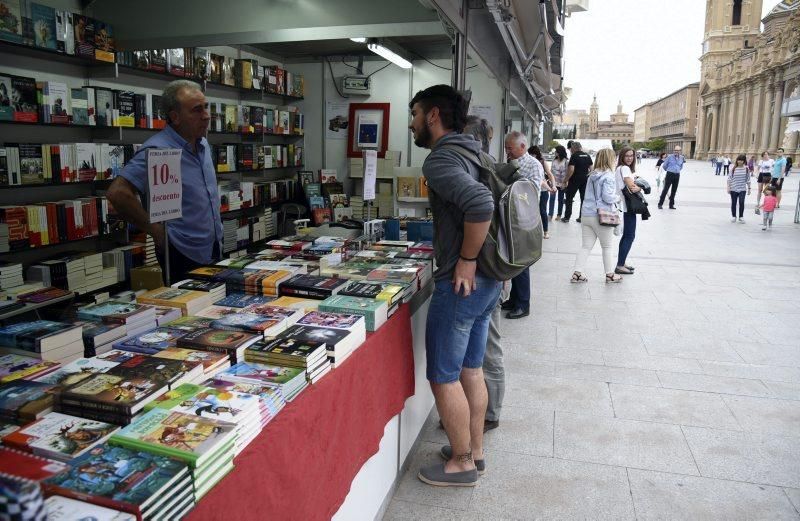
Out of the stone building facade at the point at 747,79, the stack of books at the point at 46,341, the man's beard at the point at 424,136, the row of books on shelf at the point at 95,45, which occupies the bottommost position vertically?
the stack of books at the point at 46,341

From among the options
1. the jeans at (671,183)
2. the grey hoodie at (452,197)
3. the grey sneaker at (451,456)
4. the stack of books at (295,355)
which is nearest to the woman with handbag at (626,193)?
the grey sneaker at (451,456)

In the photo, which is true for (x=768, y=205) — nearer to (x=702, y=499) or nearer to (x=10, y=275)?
(x=702, y=499)

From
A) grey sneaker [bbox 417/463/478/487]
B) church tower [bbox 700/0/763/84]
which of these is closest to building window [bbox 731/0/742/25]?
church tower [bbox 700/0/763/84]

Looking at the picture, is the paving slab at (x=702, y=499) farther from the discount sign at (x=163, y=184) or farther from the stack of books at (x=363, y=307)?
the discount sign at (x=163, y=184)

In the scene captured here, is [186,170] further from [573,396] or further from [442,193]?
[573,396]

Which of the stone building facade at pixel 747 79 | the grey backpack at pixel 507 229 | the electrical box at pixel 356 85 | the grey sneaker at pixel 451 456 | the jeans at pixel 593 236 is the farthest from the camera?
the stone building facade at pixel 747 79

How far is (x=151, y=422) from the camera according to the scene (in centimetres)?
121

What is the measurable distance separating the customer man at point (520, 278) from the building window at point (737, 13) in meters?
86.4

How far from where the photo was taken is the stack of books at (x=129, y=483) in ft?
3.13

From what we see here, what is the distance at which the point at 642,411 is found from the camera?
11.0 feet

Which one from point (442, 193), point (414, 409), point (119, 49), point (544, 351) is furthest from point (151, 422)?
point (119, 49)

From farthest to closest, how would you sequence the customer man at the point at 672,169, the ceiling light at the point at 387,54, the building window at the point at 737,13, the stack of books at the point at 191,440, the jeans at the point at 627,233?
the building window at the point at 737,13, the customer man at the point at 672,169, the jeans at the point at 627,233, the ceiling light at the point at 387,54, the stack of books at the point at 191,440

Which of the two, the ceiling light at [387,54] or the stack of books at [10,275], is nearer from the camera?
the stack of books at [10,275]

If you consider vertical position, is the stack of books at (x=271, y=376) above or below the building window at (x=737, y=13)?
below
